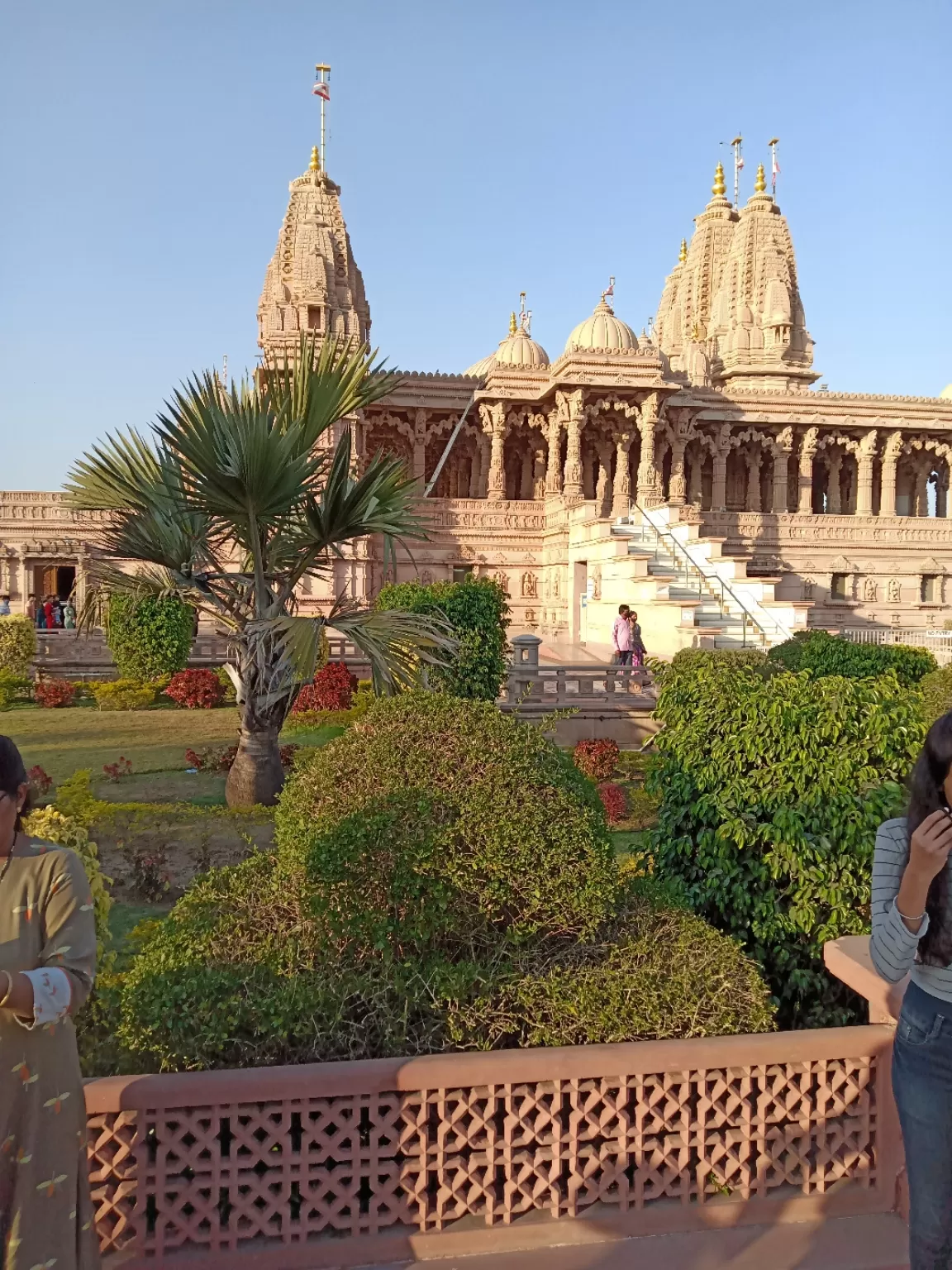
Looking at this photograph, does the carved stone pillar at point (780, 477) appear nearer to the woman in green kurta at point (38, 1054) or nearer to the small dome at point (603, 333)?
the small dome at point (603, 333)

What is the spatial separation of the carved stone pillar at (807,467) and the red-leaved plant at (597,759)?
2127 centimetres

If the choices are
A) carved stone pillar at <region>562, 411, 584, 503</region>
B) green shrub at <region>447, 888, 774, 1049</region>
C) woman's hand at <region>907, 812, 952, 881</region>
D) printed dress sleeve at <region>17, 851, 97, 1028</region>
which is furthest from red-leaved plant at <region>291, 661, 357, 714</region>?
woman's hand at <region>907, 812, 952, 881</region>

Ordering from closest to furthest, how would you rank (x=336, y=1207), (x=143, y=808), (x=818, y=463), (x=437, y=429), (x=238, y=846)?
1. (x=336, y=1207)
2. (x=238, y=846)
3. (x=143, y=808)
4. (x=437, y=429)
5. (x=818, y=463)

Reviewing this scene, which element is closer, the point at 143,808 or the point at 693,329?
the point at 143,808

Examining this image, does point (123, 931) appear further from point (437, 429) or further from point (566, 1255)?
point (437, 429)

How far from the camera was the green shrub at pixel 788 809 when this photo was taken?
165 inches

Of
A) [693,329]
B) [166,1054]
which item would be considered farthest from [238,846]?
[693,329]

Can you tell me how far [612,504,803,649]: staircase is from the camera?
1669cm

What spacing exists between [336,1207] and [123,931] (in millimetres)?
3939

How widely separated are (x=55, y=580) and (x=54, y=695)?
20.4 meters

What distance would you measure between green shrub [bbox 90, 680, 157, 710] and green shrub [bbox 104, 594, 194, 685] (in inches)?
21.4

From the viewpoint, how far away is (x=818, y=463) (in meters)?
35.4

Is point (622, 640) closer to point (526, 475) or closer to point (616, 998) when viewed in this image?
point (616, 998)

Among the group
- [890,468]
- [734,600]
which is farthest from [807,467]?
[734,600]
